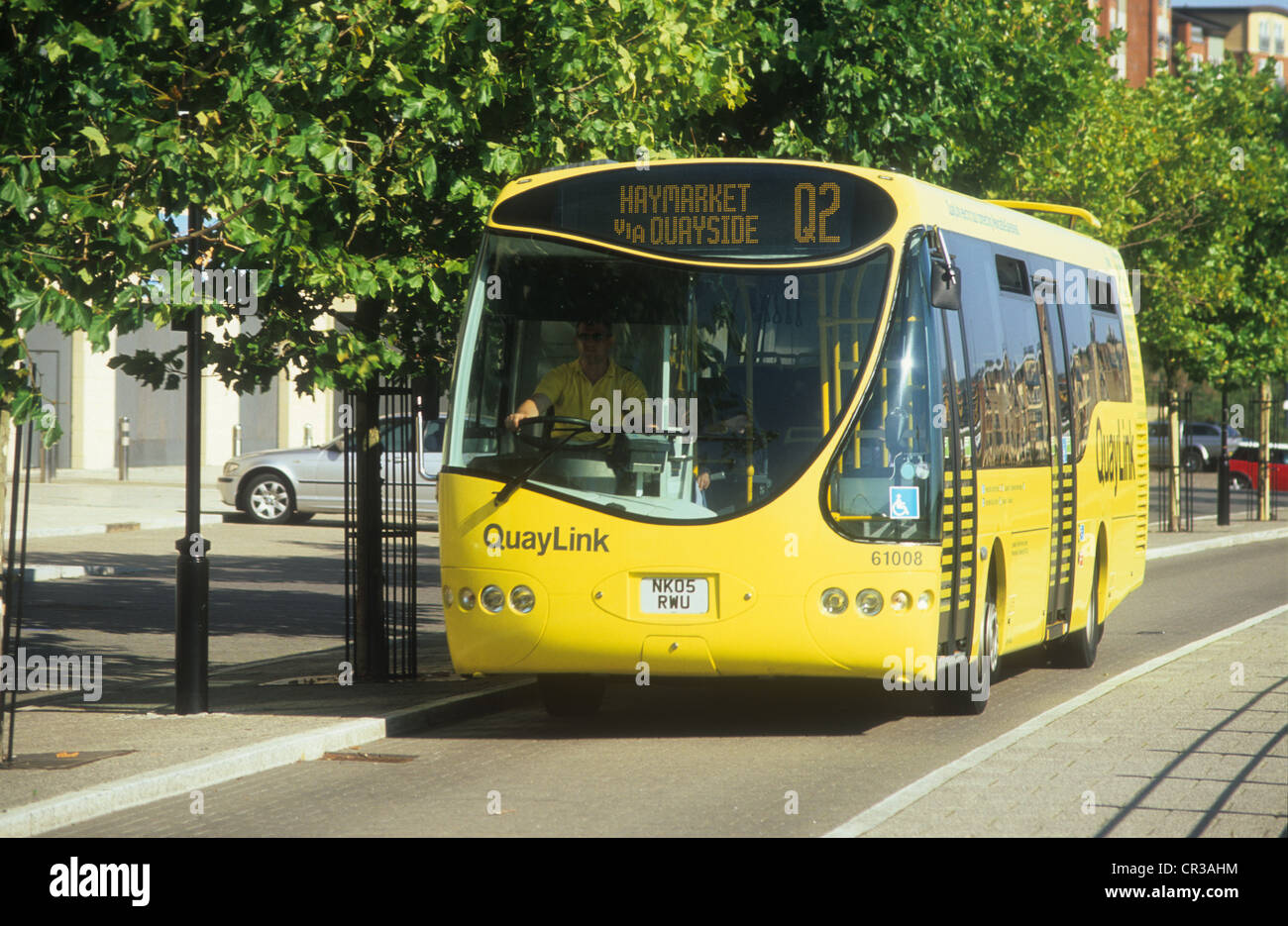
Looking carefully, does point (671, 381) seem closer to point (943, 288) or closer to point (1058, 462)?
point (943, 288)

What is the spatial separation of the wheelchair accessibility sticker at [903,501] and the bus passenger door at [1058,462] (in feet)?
11.2

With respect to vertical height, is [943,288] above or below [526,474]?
above

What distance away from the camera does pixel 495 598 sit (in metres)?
10.1

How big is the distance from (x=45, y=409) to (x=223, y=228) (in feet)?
6.12

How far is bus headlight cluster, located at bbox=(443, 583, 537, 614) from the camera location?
32.8 ft

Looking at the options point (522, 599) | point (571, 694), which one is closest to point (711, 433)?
point (522, 599)

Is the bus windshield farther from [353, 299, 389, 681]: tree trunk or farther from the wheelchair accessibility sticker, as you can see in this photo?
[353, 299, 389, 681]: tree trunk

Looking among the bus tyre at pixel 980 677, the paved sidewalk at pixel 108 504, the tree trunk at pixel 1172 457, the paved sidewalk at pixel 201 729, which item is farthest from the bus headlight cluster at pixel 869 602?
the tree trunk at pixel 1172 457

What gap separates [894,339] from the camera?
9.90 metres

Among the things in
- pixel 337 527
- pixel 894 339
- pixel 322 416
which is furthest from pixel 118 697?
pixel 322 416

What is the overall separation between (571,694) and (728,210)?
3094 mm

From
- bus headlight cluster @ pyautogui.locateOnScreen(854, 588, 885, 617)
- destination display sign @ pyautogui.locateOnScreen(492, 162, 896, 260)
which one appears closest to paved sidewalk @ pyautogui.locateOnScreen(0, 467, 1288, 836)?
bus headlight cluster @ pyautogui.locateOnScreen(854, 588, 885, 617)

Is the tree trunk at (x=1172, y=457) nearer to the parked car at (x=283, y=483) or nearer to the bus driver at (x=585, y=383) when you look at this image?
the parked car at (x=283, y=483)
